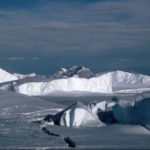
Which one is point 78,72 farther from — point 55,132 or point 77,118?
point 55,132

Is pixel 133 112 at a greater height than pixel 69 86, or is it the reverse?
pixel 69 86

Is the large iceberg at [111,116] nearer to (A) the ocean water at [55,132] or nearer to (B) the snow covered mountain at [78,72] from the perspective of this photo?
(A) the ocean water at [55,132]

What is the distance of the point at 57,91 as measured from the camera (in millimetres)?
44625

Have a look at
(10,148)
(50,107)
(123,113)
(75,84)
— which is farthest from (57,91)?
(10,148)

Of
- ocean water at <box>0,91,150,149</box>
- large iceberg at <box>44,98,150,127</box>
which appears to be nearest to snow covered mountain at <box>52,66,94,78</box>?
ocean water at <box>0,91,150,149</box>

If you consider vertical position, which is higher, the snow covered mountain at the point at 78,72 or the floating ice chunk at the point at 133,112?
the snow covered mountain at the point at 78,72

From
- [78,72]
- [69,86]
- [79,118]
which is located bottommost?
[79,118]

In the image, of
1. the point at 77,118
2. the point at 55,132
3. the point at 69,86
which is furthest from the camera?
the point at 69,86

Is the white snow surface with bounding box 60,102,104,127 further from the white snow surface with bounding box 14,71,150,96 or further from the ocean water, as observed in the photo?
the white snow surface with bounding box 14,71,150,96

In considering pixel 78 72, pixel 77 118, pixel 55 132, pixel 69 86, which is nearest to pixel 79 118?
pixel 77 118

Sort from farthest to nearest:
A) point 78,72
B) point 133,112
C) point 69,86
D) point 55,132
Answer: point 78,72
point 69,86
point 133,112
point 55,132

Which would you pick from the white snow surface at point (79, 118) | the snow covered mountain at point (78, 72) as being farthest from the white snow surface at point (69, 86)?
the white snow surface at point (79, 118)

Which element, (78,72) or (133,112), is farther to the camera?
(78,72)

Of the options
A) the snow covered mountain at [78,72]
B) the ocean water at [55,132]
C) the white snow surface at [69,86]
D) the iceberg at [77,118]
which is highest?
the snow covered mountain at [78,72]
